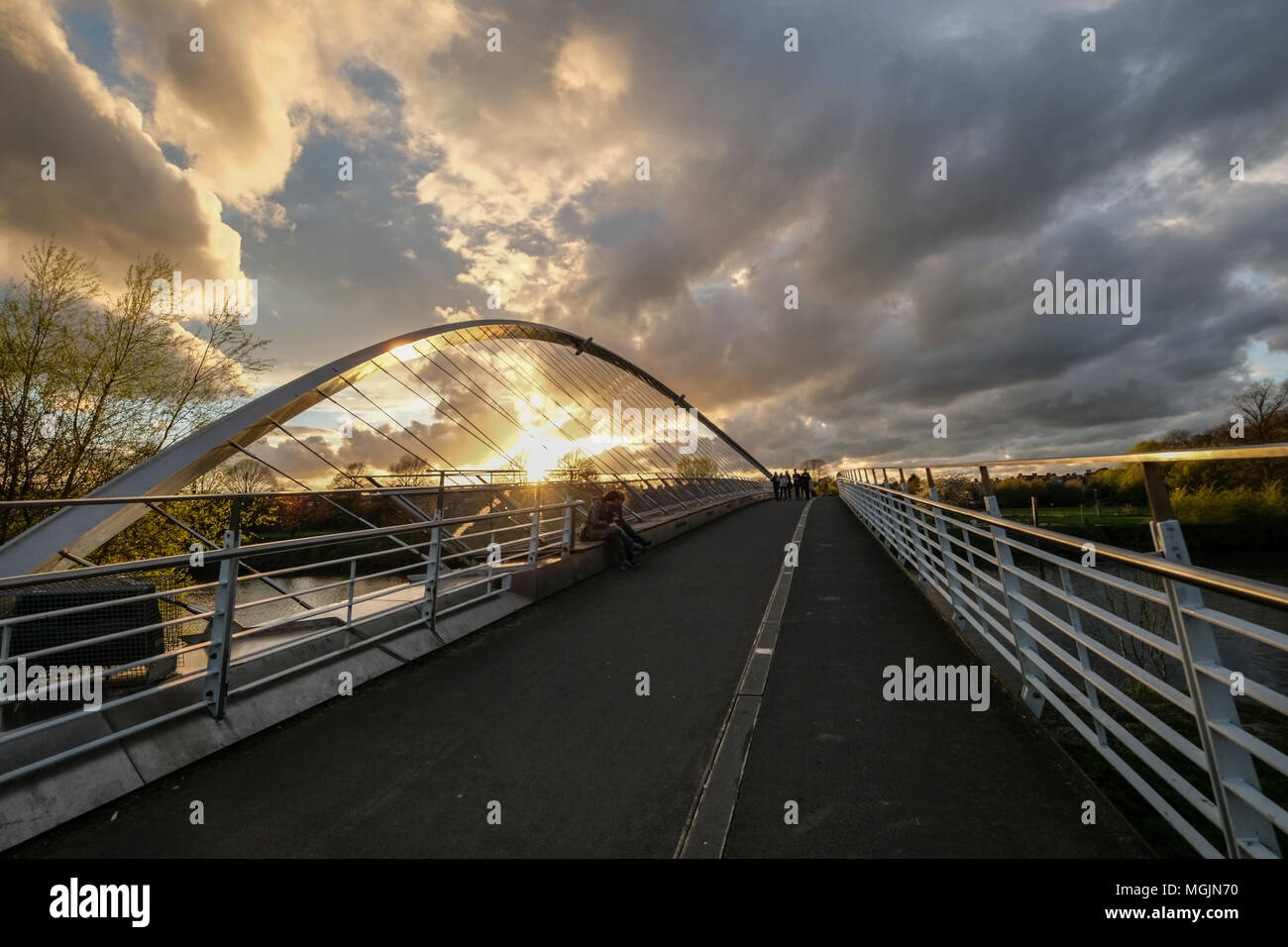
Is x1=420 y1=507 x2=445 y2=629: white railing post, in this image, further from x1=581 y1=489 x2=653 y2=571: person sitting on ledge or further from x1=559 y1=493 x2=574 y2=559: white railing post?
x1=581 y1=489 x2=653 y2=571: person sitting on ledge

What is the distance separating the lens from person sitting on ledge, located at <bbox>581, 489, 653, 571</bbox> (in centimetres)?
968

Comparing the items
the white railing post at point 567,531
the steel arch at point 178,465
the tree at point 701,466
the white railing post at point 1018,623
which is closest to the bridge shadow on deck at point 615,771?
the white railing post at point 1018,623

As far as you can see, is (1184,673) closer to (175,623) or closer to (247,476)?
(175,623)

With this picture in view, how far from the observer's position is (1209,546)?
36688mm

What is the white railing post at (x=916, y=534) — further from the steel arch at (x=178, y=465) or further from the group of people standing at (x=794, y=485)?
the group of people standing at (x=794, y=485)

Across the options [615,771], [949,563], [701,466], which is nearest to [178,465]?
[615,771]

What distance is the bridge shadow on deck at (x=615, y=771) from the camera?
97.1 inches

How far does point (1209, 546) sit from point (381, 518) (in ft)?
158

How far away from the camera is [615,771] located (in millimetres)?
3057

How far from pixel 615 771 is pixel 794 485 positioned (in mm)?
46137

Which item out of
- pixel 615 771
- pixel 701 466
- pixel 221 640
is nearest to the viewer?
pixel 615 771

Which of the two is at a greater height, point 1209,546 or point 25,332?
point 25,332
